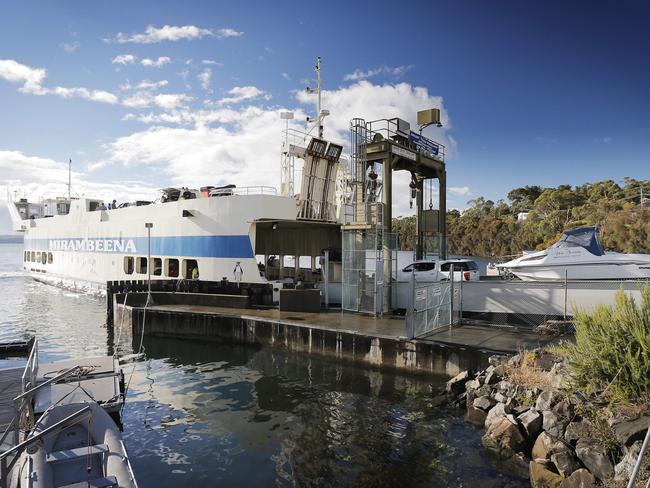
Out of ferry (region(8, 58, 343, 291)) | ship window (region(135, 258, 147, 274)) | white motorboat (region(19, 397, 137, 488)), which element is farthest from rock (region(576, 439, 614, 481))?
ship window (region(135, 258, 147, 274))

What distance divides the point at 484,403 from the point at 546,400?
160 cm

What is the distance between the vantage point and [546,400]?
8.13m

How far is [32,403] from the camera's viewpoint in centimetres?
852

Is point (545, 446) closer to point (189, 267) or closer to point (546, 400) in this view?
point (546, 400)

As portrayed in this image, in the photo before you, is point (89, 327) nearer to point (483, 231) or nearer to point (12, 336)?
point (12, 336)

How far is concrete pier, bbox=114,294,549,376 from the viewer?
40.2 feet

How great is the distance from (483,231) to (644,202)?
115ft

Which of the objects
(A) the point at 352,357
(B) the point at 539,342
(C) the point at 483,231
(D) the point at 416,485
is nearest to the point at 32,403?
(D) the point at 416,485

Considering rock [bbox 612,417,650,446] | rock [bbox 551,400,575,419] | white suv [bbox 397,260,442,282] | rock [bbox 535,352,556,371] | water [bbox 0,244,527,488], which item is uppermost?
white suv [bbox 397,260,442,282]

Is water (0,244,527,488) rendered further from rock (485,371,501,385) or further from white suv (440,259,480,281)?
white suv (440,259,480,281)

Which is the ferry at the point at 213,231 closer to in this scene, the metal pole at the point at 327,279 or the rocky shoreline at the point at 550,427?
the metal pole at the point at 327,279

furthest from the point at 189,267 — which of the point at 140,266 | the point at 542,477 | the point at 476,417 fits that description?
the point at 542,477

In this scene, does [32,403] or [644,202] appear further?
[644,202]

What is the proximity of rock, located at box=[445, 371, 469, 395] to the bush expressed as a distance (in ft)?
10.0
